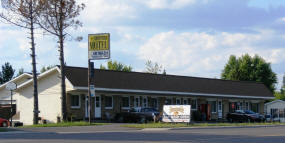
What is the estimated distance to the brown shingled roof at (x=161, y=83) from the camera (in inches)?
1595

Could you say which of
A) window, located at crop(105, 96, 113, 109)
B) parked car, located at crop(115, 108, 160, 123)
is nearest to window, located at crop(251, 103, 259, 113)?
window, located at crop(105, 96, 113, 109)

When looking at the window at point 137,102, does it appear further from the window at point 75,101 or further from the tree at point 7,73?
the tree at point 7,73

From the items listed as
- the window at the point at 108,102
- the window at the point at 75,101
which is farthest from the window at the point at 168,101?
the window at the point at 75,101

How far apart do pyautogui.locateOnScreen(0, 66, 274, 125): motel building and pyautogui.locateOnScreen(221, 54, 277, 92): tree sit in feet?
90.6

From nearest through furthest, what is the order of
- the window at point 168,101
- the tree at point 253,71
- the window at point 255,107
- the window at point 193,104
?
1. the window at point 168,101
2. the window at point 193,104
3. the window at point 255,107
4. the tree at point 253,71

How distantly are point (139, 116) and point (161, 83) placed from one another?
9652 millimetres

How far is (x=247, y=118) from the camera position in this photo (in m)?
45.2

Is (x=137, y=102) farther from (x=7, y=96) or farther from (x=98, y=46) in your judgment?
→ (x=7, y=96)

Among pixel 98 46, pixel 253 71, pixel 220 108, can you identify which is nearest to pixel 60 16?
pixel 98 46

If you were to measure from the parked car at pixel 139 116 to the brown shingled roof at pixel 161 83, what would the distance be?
3560 millimetres

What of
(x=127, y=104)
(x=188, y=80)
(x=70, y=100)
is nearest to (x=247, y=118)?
(x=188, y=80)

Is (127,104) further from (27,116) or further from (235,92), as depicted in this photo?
(235,92)

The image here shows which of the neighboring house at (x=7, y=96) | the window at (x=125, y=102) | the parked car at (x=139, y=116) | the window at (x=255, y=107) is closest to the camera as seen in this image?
the parked car at (x=139, y=116)

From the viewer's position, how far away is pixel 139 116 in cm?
3750
